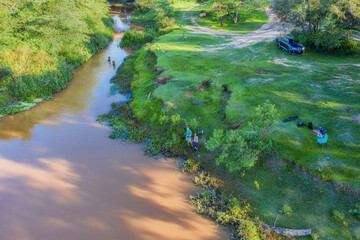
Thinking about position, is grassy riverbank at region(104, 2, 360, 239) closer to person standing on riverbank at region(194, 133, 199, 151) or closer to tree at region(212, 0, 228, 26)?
person standing on riverbank at region(194, 133, 199, 151)

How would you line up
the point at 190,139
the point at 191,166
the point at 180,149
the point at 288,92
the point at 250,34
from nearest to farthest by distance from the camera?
the point at 191,166, the point at 190,139, the point at 180,149, the point at 288,92, the point at 250,34

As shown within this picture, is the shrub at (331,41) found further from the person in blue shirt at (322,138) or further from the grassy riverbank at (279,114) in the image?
the person in blue shirt at (322,138)

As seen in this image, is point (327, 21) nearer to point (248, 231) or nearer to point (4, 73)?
point (248, 231)

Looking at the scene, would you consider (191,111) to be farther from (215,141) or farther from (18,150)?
(18,150)

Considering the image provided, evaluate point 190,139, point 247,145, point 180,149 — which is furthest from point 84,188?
point 247,145

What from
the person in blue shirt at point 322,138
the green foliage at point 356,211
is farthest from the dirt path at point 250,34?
the green foliage at point 356,211

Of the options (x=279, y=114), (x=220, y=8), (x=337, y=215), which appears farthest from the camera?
(x=220, y=8)
